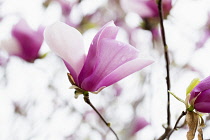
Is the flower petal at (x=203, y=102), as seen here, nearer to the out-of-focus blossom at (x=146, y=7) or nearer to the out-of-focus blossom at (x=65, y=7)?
the out-of-focus blossom at (x=146, y=7)

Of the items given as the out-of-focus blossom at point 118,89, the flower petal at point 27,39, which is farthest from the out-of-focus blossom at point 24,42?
the out-of-focus blossom at point 118,89

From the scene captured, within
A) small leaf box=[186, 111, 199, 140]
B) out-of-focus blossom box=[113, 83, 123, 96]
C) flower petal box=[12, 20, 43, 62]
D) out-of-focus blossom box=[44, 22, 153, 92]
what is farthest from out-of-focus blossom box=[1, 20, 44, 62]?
out-of-focus blossom box=[113, 83, 123, 96]

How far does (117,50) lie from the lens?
42 cm

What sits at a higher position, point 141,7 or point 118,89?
point 141,7

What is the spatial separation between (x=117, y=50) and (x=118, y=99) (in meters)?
1.07

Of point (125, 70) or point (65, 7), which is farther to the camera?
point (65, 7)

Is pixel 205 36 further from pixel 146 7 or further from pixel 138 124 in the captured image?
pixel 146 7

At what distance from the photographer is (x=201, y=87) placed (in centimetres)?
43

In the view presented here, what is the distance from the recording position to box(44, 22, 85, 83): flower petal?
42cm

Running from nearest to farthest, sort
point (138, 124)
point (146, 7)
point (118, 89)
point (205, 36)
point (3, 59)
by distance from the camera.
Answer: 1. point (146, 7)
2. point (3, 59)
3. point (138, 124)
4. point (205, 36)
5. point (118, 89)

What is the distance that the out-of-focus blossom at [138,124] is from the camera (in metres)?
1.24

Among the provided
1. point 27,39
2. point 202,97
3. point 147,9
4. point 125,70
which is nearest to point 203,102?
point 202,97

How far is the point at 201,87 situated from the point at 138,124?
2.73ft

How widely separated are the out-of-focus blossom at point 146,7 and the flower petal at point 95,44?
0.29m
